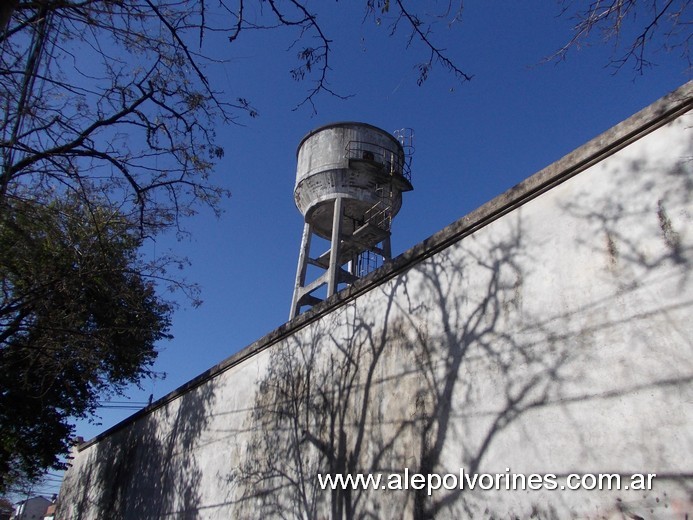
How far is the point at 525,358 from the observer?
4.07 metres

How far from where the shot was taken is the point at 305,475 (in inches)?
245

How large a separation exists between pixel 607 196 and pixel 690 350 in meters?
1.29

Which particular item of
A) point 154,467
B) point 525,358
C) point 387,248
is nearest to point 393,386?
point 525,358

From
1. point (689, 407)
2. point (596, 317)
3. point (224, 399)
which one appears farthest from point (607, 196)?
point (224, 399)

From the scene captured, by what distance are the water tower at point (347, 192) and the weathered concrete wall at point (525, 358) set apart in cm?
552

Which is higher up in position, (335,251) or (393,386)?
(335,251)

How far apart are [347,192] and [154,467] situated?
23.6 ft

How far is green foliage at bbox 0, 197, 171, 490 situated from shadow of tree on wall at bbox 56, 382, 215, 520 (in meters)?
1.75

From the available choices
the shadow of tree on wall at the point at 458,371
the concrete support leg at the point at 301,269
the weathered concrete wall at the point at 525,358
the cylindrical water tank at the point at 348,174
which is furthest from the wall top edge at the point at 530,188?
the cylindrical water tank at the point at 348,174

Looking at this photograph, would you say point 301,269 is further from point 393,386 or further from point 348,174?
point 393,386

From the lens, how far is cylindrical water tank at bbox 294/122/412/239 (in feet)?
41.1

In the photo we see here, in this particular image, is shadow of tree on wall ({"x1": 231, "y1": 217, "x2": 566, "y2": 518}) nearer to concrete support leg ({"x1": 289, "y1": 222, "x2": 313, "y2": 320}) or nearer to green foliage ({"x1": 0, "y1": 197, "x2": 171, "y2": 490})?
green foliage ({"x1": 0, "y1": 197, "x2": 171, "y2": 490})

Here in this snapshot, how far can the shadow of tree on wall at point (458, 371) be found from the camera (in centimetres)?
354

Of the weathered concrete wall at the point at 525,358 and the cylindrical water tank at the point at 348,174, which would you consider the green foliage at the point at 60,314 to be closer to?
the weathered concrete wall at the point at 525,358
